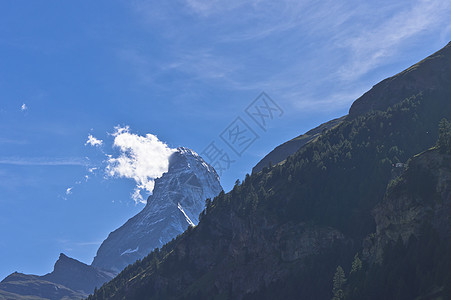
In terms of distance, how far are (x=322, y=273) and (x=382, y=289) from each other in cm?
5702

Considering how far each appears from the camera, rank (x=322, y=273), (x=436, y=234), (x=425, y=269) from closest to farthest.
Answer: (x=425, y=269), (x=436, y=234), (x=322, y=273)

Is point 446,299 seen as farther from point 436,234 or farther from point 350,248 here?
point 350,248

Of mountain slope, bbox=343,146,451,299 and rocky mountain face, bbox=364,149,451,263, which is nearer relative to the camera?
mountain slope, bbox=343,146,451,299

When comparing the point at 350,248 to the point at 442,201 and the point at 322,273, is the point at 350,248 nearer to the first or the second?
the point at 322,273

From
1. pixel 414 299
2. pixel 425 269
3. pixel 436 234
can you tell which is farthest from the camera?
pixel 436 234

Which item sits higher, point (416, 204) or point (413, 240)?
point (416, 204)

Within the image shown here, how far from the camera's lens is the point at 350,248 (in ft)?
639

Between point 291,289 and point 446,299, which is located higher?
point 291,289

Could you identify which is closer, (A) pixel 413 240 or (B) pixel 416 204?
(A) pixel 413 240

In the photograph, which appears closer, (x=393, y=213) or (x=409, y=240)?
(x=409, y=240)

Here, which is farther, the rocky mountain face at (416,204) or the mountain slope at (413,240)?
the rocky mountain face at (416,204)

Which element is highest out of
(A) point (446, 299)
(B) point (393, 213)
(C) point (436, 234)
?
(B) point (393, 213)

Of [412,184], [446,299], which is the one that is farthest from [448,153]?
[446,299]

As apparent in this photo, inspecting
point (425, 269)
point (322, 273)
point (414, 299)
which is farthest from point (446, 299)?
point (322, 273)
